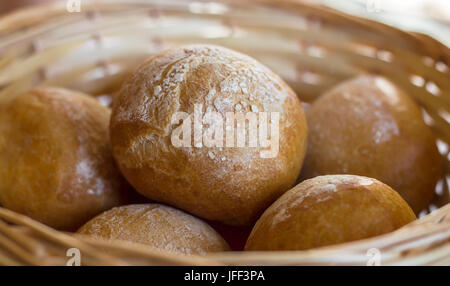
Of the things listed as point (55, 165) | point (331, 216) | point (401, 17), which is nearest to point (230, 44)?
point (401, 17)

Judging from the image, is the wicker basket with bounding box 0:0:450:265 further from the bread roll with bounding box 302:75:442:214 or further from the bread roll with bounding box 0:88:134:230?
the bread roll with bounding box 0:88:134:230

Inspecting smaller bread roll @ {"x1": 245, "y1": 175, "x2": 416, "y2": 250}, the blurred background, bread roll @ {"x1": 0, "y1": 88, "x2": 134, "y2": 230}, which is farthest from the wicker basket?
smaller bread roll @ {"x1": 245, "y1": 175, "x2": 416, "y2": 250}

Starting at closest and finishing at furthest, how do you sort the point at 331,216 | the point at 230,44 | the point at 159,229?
the point at 331,216 < the point at 159,229 < the point at 230,44

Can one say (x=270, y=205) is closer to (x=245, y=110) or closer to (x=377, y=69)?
(x=245, y=110)

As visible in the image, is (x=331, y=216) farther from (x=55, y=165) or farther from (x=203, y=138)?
(x=55, y=165)

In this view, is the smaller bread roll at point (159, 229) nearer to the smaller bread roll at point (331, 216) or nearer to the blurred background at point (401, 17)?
the smaller bread roll at point (331, 216)

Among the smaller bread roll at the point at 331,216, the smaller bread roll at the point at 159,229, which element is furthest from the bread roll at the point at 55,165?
the smaller bread roll at the point at 331,216

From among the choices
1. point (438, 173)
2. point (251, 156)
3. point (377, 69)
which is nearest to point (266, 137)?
point (251, 156)

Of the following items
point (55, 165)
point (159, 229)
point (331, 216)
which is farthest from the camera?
point (55, 165)
